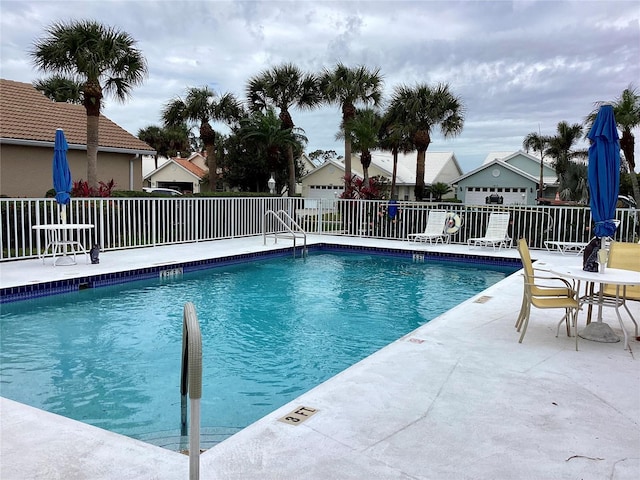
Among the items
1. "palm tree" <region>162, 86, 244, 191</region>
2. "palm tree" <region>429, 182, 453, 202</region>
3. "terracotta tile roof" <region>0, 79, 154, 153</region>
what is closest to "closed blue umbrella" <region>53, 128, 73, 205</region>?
"terracotta tile roof" <region>0, 79, 154, 153</region>

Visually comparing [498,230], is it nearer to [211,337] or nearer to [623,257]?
[623,257]

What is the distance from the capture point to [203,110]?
2495 centimetres

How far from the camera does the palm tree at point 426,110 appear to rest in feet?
81.1

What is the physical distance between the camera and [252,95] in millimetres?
25375

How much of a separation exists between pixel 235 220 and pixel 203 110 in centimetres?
1146

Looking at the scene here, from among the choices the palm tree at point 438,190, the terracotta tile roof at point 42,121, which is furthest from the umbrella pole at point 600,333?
the palm tree at point 438,190

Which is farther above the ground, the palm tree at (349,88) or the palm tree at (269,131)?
the palm tree at (349,88)

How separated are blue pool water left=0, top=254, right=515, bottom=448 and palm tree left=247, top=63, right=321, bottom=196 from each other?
15.6m

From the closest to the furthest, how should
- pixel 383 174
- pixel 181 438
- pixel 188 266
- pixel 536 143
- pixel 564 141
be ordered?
pixel 181 438 < pixel 188 266 < pixel 383 174 < pixel 564 141 < pixel 536 143

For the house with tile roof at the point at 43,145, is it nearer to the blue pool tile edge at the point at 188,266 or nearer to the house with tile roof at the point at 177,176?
the blue pool tile edge at the point at 188,266

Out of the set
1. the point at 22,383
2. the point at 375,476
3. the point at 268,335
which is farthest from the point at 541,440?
the point at 22,383

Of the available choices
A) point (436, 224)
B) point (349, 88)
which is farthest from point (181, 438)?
point (349, 88)

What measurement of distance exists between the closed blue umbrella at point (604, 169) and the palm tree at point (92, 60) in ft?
43.8

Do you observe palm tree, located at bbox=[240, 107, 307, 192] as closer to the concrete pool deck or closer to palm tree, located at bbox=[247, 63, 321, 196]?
palm tree, located at bbox=[247, 63, 321, 196]
